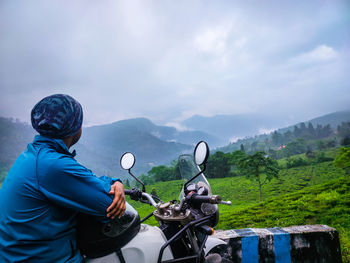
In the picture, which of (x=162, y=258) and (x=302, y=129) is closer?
(x=162, y=258)

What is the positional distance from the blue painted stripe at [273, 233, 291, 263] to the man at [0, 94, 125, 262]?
6.74 ft

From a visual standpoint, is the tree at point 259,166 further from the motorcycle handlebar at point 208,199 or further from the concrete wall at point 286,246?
the motorcycle handlebar at point 208,199

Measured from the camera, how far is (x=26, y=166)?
3.60 ft

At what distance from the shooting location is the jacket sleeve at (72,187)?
42.3 inches

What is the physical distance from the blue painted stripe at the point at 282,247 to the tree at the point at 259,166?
8.64 metres

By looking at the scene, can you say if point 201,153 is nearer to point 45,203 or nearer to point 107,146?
point 45,203

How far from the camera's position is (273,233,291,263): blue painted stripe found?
236 centimetres

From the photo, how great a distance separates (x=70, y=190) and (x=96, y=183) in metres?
0.13

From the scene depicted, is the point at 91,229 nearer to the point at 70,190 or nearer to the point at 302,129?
the point at 70,190


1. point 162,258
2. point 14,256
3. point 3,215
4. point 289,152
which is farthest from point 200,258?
point 289,152

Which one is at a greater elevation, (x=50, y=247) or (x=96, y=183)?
(x=96, y=183)

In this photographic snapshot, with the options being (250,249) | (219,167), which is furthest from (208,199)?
(219,167)

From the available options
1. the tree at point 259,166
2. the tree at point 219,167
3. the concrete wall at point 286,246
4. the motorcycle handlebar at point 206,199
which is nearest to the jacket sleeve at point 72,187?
the motorcycle handlebar at point 206,199

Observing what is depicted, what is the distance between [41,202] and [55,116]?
48 centimetres
